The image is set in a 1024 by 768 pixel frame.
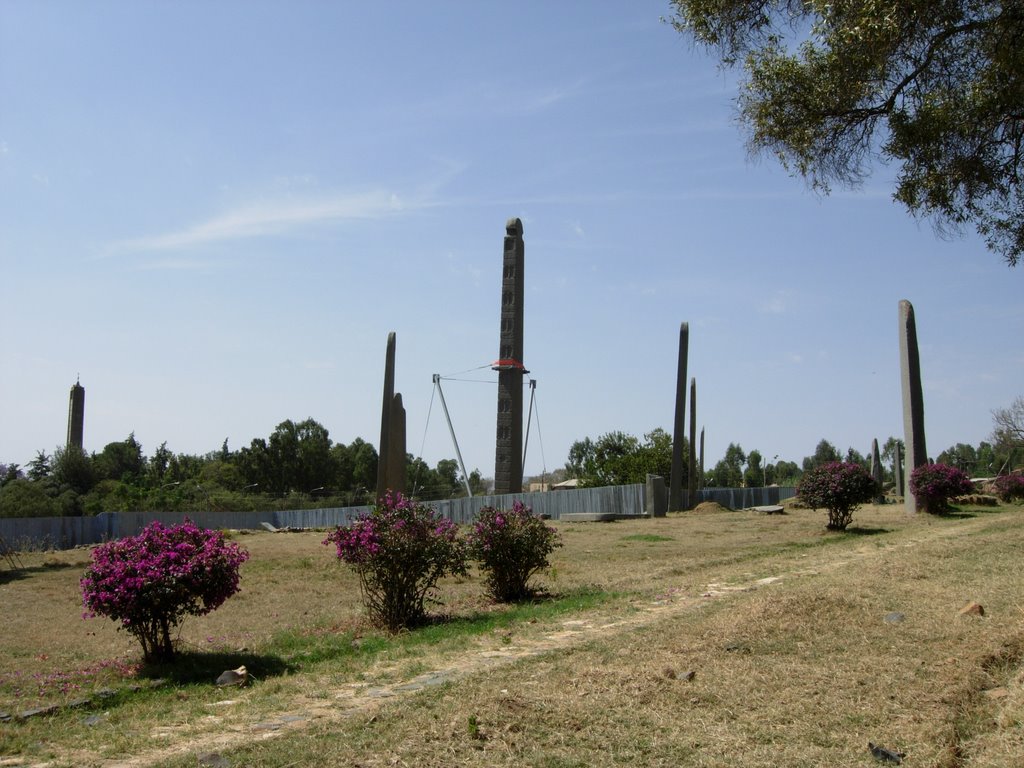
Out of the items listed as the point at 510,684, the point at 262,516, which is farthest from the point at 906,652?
the point at 262,516

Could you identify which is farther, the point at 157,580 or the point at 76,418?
the point at 76,418

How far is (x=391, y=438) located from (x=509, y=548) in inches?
718

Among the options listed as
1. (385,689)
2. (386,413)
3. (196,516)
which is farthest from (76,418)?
(385,689)

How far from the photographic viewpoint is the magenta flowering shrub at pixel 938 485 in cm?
2419

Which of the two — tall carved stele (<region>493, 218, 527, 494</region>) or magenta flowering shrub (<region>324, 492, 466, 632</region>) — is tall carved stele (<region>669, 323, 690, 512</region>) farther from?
magenta flowering shrub (<region>324, 492, 466, 632</region>)

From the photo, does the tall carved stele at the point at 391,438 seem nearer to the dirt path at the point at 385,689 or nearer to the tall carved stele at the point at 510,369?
the tall carved stele at the point at 510,369

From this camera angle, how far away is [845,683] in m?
6.73

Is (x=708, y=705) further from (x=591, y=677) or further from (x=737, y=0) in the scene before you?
(x=737, y=0)

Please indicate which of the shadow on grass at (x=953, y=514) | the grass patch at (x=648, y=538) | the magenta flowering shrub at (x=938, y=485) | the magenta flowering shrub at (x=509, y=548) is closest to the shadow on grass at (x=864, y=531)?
the shadow on grass at (x=953, y=514)

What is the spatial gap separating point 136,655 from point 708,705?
6775 millimetres

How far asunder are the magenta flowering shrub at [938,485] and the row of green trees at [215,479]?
26.7 m

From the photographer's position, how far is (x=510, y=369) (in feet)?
102

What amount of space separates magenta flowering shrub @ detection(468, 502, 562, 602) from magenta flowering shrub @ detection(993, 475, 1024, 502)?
20.8 metres

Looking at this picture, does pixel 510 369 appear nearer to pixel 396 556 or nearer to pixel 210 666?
pixel 396 556
